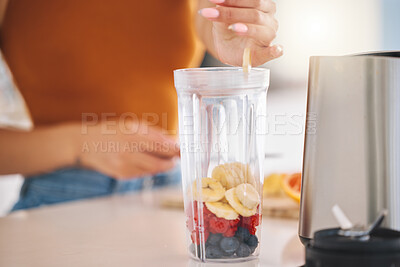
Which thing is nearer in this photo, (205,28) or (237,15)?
(237,15)

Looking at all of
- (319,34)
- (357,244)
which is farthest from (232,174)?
(319,34)

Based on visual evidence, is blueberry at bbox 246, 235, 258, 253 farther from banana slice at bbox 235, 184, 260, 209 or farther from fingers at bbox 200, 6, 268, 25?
fingers at bbox 200, 6, 268, 25

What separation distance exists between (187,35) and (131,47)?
160 millimetres

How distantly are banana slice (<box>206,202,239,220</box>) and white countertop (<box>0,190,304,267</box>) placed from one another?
57 millimetres

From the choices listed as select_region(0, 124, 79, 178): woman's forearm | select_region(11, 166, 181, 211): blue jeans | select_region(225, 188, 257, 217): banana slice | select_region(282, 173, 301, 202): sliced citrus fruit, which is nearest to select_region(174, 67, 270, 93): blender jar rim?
select_region(225, 188, 257, 217): banana slice

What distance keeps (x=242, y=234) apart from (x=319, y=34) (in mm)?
3244

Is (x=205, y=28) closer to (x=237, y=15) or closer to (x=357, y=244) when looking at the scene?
(x=237, y=15)

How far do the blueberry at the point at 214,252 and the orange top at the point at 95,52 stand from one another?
0.89m

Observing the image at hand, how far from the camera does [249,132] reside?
481 millimetres

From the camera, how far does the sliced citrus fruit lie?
731 mm

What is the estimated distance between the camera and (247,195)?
46 centimetres

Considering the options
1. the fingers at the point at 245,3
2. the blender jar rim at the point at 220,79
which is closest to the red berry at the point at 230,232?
the blender jar rim at the point at 220,79

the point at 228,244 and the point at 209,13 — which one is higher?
the point at 209,13

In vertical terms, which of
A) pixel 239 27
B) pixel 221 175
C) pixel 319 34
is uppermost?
pixel 319 34
